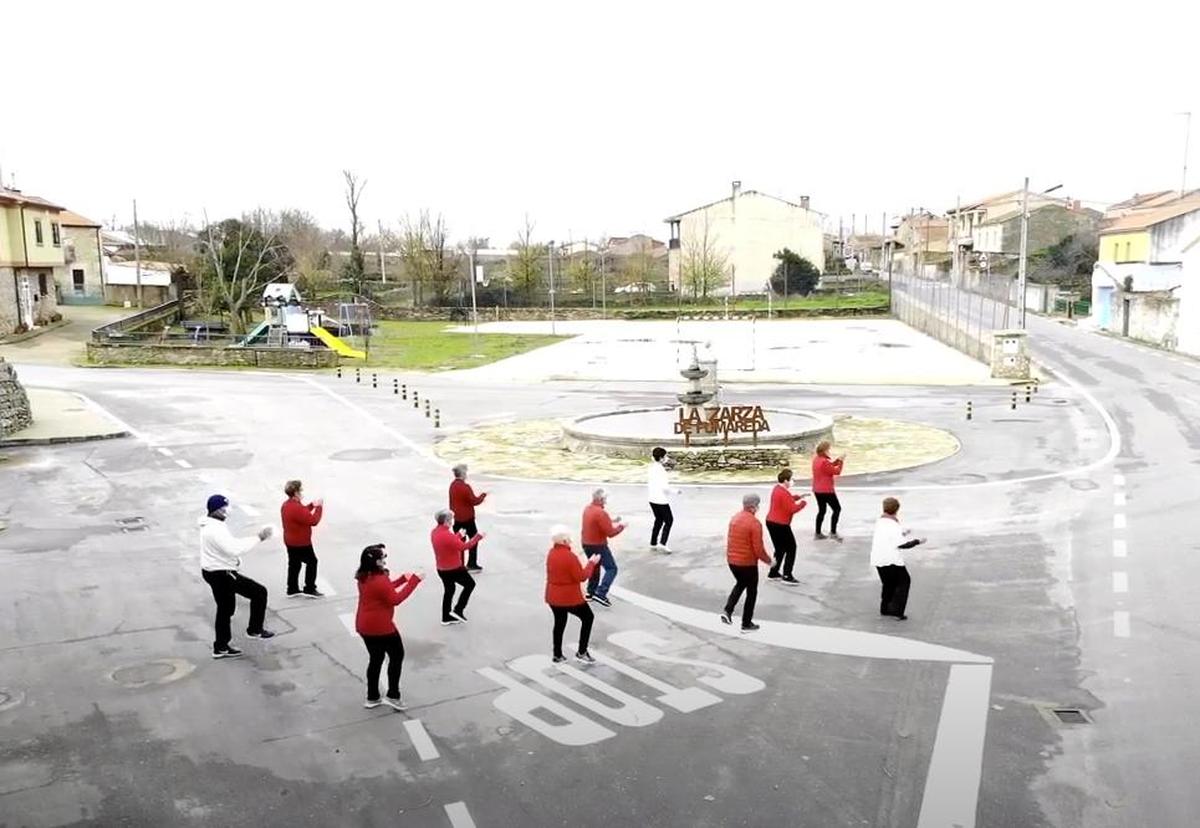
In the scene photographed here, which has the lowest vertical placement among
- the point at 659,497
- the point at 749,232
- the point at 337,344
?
the point at 659,497

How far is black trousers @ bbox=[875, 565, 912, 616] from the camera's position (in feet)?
37.7

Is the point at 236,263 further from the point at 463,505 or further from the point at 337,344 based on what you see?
the point at 463,505

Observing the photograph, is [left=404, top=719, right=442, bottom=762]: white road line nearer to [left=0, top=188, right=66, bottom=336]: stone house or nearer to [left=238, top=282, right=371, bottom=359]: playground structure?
[left=238, top=282, right=371, bottom=359]: playground structure

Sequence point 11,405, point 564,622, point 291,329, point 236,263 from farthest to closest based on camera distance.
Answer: point 236,263 < point 291,329 < point 11,405 < point 564,622

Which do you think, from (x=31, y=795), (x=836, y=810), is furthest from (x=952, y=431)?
(x=31, y=795)

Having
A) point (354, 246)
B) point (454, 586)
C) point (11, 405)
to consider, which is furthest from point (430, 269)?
point (454, 586)

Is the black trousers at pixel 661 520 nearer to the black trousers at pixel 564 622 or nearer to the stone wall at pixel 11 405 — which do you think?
the black trousers at pixel 564 622

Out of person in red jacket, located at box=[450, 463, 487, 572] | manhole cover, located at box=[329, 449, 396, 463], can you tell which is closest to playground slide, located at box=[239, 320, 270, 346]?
manhole cover, located at box=[329, 449, 396, 463]

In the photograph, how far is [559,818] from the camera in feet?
23.9

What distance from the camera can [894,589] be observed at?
1162cm

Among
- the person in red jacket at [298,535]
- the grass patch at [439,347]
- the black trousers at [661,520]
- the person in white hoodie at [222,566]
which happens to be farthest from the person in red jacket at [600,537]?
the grass patch at [439,347]

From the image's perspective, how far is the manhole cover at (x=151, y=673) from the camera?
9945 millimetres

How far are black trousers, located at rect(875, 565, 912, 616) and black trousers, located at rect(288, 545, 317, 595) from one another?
684cm

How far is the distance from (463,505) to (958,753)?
285 inches
